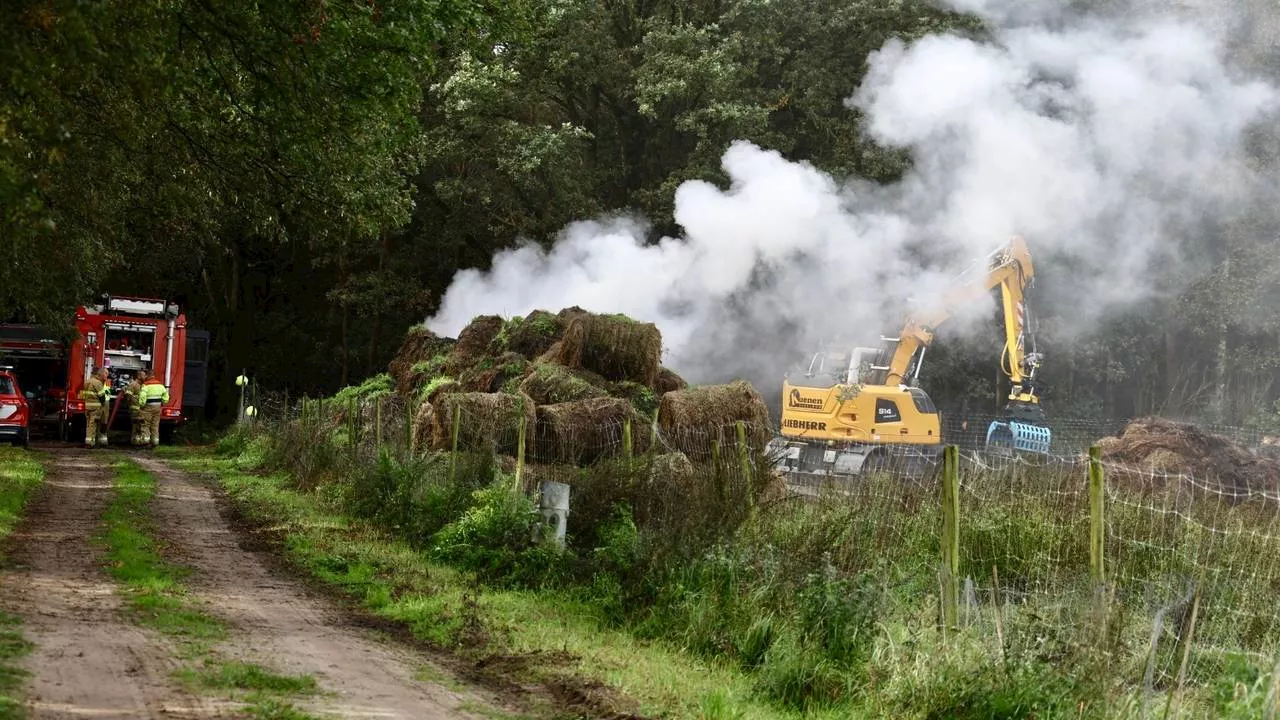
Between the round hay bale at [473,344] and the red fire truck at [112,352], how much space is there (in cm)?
1155

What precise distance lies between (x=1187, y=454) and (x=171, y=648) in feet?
61.2

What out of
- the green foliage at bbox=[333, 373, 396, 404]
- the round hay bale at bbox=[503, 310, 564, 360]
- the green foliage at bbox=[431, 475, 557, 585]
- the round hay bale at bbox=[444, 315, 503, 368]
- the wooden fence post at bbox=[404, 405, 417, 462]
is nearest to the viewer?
the green foliage at bbox=[431, 475, 557, 585]

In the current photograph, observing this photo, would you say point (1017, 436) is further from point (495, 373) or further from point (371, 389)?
point (371, 389)

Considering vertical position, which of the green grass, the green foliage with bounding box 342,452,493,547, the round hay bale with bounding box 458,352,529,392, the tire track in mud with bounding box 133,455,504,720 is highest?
the round hay bale with bounding box 458,352,529,392

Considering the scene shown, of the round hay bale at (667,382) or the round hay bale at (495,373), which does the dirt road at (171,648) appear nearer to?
the round hay bale at (495,373)

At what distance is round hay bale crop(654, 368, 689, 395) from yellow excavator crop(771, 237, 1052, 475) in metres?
2.59

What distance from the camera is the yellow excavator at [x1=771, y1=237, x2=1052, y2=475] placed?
25734mm

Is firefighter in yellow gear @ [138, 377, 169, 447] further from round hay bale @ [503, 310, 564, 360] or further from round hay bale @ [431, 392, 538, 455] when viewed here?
round hay bale @ [431, 392, 538, 455]

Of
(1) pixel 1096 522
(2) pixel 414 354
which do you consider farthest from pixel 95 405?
(1) pixel 1096 522

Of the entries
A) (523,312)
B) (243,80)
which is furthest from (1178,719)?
(523,312)

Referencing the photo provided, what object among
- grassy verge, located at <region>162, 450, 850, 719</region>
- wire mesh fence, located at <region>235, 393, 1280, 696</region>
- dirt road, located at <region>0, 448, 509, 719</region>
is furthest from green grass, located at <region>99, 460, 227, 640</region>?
wire mesh fence, located at <region>235, 393, 1280, 696</region>

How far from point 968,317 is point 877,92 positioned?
9.42 meters

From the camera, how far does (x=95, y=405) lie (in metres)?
30.5

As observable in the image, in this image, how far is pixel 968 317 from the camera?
29938 mm
